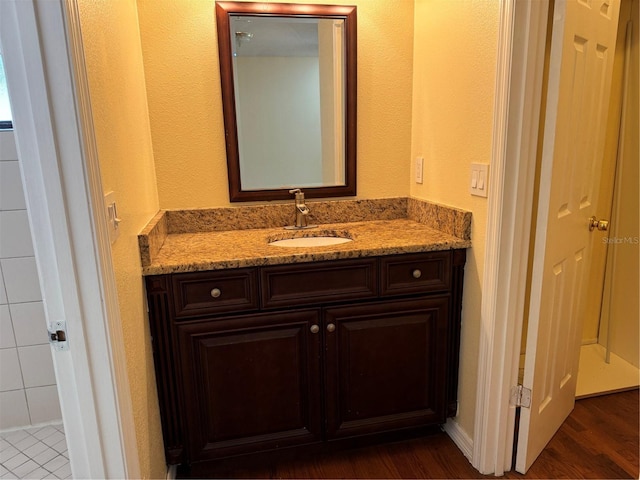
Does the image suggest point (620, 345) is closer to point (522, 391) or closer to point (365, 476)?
point (522, 391)

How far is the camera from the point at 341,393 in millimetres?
1691

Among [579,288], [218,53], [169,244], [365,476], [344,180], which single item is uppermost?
[218,53]

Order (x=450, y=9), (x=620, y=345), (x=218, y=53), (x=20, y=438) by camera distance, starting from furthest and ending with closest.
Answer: (x=620, y=345)
(x=20, y=438)
(x=218, y=53)
(x=450, y=9)

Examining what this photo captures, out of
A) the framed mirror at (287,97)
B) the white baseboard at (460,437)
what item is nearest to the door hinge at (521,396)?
the white baseboard at (460,437)

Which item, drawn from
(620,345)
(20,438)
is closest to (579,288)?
(620,345)

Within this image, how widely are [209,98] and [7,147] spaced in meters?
0.82

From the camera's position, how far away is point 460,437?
1796 mm

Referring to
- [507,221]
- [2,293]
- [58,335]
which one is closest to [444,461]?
[507,221]

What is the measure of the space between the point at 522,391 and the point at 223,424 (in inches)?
44.5

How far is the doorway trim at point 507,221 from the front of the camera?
1.32m

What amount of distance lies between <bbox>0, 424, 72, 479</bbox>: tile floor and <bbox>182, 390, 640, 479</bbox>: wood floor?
0.63 meters

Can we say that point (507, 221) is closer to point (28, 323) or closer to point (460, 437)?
point (460, 437)

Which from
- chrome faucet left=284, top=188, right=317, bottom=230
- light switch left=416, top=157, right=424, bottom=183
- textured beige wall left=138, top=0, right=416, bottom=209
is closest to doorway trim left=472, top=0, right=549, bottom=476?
light switch left=416, top=157, right=424, bottom=183

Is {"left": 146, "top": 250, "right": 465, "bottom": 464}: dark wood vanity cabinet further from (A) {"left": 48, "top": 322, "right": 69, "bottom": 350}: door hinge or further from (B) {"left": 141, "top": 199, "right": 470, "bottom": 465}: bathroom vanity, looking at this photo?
(A) {"left": 48, "top": 322, "right": 69, "bottom": 350}: door hinge
